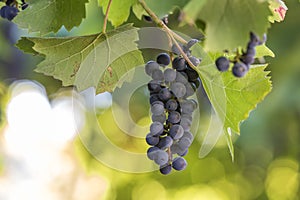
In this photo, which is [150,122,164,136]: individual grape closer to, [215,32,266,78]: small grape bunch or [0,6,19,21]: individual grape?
[215,32,266,78]: small grape bunch

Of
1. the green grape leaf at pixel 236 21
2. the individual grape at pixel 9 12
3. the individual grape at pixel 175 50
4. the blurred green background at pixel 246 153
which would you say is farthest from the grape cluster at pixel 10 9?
the blurred green background at pixel 246 153

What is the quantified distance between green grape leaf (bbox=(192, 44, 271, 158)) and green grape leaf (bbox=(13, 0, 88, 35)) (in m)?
0.16

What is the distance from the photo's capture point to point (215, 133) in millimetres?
794

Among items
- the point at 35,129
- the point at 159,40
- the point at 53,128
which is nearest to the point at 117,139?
the point at 53,128

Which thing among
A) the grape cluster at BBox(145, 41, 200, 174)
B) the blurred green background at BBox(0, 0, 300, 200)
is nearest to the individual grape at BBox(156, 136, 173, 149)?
the grape cluster at BBox(145, 41, 200, 174)

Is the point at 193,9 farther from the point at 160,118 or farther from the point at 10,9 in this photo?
the point at 10,9

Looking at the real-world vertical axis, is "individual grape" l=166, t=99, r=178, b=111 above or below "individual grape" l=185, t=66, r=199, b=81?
below

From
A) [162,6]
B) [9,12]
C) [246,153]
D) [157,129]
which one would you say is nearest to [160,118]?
[157,129]

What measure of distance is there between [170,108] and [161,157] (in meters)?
0.06

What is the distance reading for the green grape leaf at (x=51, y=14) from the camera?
72 cm

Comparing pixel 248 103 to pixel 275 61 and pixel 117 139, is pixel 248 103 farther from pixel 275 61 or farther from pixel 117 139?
pixel 117 139

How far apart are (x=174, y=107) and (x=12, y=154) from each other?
3567 millimetres

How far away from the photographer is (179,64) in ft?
2.13

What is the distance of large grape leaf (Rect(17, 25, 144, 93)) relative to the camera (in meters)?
0.70
